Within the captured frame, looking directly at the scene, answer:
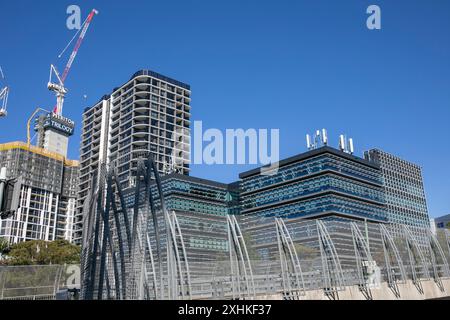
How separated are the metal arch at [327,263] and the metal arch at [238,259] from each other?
6.41 metres

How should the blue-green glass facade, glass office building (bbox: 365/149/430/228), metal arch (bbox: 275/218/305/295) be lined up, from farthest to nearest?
glass office building (bbox: 365/149/430/228) → the blue-green glass facade → metal arch (bbox: 275/218/305/295)

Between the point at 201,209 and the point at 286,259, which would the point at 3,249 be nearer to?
the point at 201,209

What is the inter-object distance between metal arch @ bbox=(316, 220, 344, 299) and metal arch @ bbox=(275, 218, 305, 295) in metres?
2.19

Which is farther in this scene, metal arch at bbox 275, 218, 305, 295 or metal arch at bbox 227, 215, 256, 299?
metal arch at bbox 275, 218, 305, 295

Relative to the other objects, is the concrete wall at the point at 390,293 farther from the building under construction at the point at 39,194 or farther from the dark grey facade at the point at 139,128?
the building under construction at the point at 39,194

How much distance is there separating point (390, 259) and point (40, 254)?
66010mm

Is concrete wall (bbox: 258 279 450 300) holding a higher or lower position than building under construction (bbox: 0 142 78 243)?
lower

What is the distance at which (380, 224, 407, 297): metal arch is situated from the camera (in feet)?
109

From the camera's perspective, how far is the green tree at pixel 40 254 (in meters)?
74.3

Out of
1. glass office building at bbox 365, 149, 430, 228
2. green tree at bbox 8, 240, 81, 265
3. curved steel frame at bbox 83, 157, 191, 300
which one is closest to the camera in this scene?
curved steel frame at bbox 83, 157, 191, 300

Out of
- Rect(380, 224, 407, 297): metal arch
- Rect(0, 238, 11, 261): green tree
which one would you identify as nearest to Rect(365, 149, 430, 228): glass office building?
Rect(380, 224, 407, 297): metal arch

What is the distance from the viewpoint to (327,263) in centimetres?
2920

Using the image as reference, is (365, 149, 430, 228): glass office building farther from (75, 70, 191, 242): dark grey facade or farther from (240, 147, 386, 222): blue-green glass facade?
(75, 70, 191, 242): dark grey facade

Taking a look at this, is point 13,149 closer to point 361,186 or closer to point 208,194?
point 208,194
